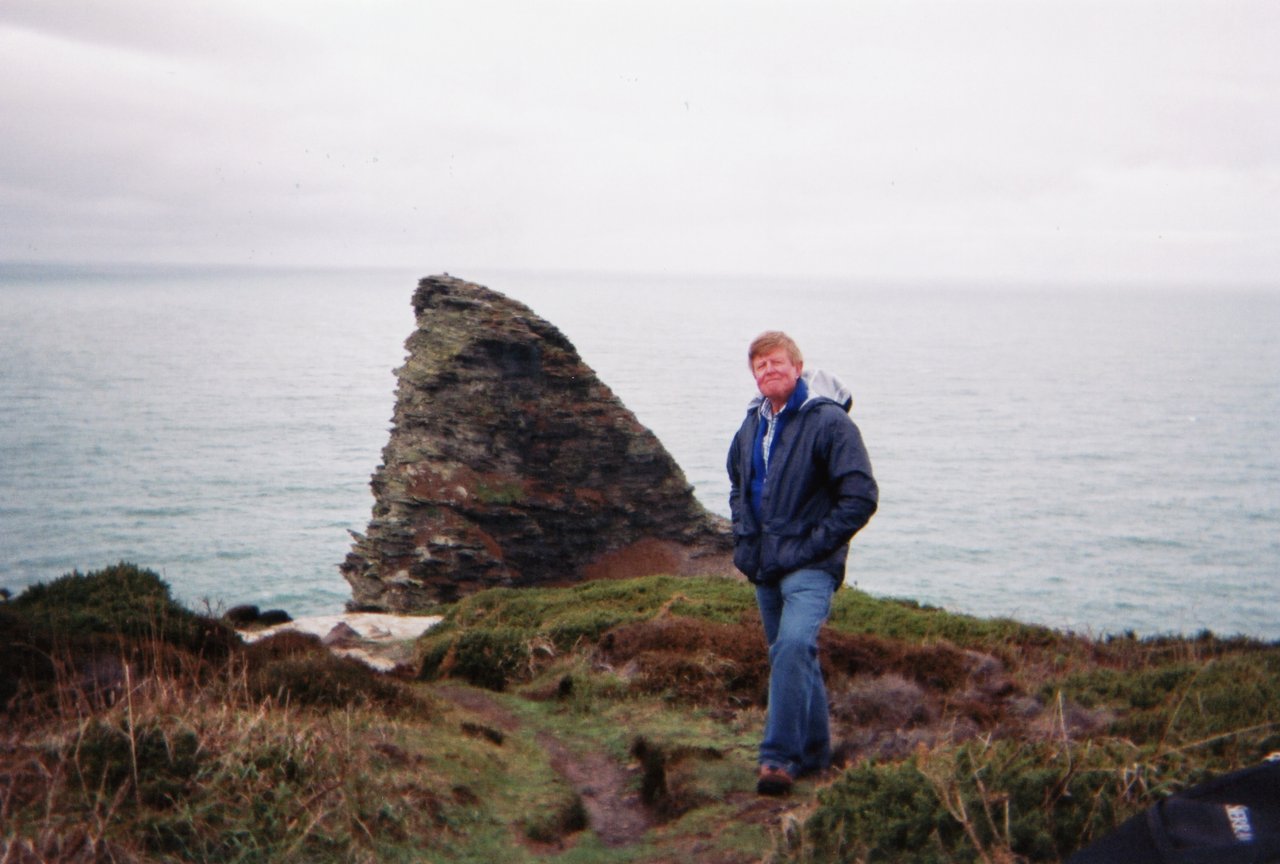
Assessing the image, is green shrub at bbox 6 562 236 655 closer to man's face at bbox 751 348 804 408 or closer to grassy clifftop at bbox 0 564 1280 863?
grassy clifftop at bbox 0 564 1280 863

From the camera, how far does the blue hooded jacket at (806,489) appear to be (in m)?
7.54

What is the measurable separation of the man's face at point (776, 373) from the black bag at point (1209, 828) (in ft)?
12.0

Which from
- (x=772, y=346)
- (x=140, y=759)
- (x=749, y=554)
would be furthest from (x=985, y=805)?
(x=140, y=759)

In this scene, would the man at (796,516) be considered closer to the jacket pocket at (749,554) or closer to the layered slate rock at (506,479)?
the jacket pocket at (749,554)

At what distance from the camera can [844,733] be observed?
9.11 metres

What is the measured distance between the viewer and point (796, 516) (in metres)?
7.78

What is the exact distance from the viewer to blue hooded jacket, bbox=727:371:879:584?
24.7 feet

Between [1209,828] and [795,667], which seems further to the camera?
[795,667]

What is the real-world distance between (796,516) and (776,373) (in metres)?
1.02

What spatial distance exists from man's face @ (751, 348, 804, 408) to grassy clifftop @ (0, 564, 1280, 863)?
2590mm

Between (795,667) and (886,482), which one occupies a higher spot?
(795,667)

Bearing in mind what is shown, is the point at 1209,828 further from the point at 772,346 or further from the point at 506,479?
the point at 506,479

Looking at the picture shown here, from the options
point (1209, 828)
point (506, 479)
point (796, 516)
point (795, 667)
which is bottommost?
point (506, 479)

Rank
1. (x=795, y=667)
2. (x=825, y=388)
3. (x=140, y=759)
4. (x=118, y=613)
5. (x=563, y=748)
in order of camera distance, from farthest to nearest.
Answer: (x=118, y=613) → (x=563, y=748) → (x=825, y=388) → (x=795, y=667) → (x=140, y=759)
